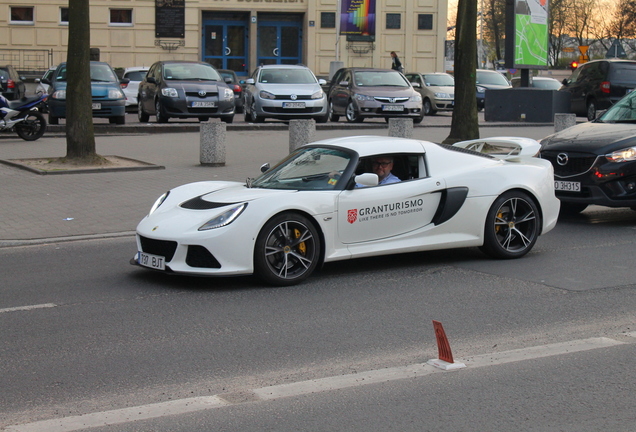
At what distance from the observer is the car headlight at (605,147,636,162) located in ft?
34.5

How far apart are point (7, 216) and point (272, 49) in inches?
1395

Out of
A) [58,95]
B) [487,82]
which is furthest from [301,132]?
[487,82]

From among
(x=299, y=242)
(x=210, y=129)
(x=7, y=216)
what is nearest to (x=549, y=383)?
(x=299, y=242)

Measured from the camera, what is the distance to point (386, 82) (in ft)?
84.2

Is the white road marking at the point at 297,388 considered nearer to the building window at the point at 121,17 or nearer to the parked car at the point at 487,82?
the parked car at the point at 487,82

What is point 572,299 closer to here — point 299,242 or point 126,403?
point 299,242

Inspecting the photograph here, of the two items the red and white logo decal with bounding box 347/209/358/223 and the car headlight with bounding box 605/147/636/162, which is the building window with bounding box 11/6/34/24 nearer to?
the car headlight with bounding box 605/147/636/162

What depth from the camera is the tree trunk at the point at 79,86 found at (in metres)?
15.1

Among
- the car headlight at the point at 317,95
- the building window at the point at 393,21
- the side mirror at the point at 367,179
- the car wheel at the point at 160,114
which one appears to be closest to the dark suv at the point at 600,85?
the car headlight at the point at 317,95

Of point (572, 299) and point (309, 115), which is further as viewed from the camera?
point (309, 115)

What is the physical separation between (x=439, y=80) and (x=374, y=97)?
28.6ft

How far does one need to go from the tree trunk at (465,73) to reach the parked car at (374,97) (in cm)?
628

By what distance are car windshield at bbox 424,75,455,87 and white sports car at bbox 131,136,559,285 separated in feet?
78.1

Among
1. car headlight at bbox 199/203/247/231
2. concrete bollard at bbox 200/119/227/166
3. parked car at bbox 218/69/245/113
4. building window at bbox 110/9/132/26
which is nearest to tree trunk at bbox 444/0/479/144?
concrete bollard at bbox 200/119/227/166
